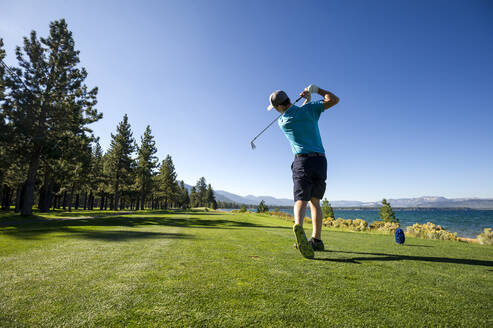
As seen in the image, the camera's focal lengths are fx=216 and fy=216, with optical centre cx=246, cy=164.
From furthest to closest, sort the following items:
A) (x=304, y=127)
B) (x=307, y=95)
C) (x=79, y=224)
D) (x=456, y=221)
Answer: (x=456, y=221), (x=79, y=224), (x=307, y=95), (x=304, y=127)

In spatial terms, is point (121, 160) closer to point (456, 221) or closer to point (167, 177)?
point (167, 177)

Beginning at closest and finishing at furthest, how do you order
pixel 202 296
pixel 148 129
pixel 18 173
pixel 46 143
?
pixel 202 296 → pixel 46 143 → pixel 18 173 → pixel 148 129

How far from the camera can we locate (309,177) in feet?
10.6

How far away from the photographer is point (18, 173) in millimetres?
27750

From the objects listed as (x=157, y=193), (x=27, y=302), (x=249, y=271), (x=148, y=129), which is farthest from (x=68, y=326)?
(x=157, y=193)

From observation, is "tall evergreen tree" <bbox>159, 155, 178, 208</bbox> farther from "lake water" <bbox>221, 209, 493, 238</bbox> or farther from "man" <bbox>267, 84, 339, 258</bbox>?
"man" <bbox>267, 84, 339, 258</bbox>

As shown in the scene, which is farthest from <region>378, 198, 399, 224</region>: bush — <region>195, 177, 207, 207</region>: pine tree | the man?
<region>195, 177, 207, 207</region>: pine tree

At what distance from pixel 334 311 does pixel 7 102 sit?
23749mm

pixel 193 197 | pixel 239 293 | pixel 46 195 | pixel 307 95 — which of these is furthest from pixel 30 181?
pixel 193 197

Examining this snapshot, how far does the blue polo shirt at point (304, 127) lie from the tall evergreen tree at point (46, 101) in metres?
19.1

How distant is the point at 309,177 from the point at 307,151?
1.33ft

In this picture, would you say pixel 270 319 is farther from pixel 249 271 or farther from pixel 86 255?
pixel 86 255

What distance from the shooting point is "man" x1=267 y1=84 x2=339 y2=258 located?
323cm

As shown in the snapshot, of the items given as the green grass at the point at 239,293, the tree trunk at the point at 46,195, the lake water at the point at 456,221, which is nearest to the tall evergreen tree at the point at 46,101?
the tree trunk at the point at 46,195
